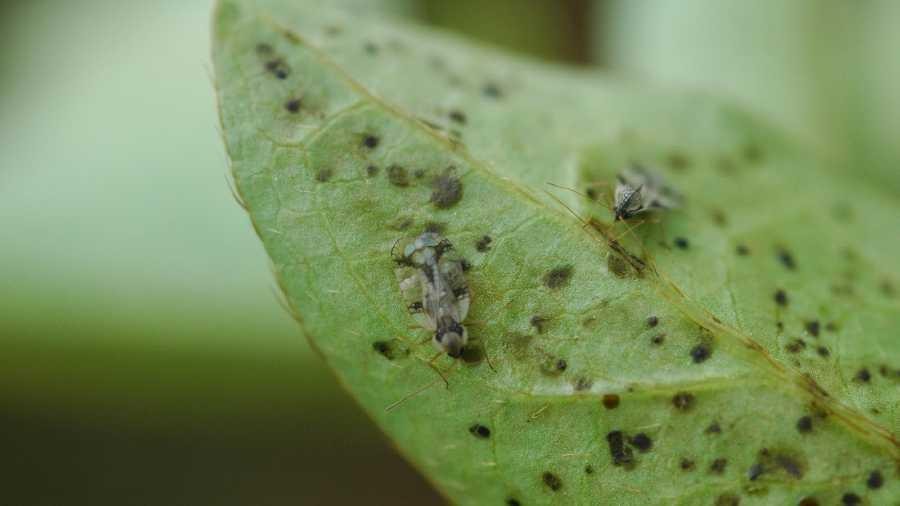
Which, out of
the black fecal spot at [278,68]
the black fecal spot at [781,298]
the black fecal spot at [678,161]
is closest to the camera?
the black fecal spot at [278,68]

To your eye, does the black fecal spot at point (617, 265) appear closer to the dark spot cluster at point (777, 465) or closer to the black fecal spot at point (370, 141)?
the dark spot cluster at point (777, 465)

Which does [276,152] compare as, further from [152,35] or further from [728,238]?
[152,35]

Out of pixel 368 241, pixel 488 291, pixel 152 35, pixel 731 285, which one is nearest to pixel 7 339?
pixel 152 35

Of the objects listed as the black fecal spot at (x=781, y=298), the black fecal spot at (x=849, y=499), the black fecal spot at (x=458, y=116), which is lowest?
the black fecal spot at (x=849, y=499)

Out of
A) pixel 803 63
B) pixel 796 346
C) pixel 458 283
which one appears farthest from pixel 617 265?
pixel 803 63

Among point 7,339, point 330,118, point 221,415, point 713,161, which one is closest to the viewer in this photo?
point 330,118

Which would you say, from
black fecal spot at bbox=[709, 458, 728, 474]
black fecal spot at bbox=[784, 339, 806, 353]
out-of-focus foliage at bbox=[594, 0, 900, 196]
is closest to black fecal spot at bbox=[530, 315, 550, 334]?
black fecal spot at bbox=[709, 458, 728, 474]

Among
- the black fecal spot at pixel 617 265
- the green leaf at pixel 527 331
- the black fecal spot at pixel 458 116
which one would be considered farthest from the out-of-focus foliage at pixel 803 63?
the black fecal spot at pixel 617 265
